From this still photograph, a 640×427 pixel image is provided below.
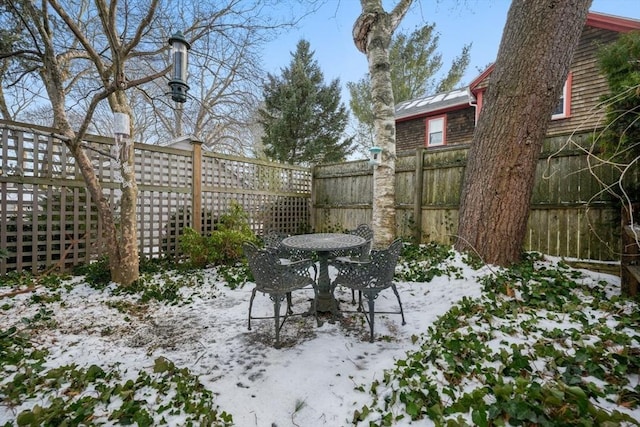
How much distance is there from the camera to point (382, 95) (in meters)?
4.54

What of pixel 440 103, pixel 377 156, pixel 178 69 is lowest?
pixel 377 156

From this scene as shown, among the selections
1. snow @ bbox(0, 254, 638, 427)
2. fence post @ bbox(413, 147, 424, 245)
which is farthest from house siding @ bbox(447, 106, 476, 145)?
snow @ bbox(0, 254, 638, 427)

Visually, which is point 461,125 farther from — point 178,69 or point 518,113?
point 178,69

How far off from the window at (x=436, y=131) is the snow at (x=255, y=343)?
24.3 ft

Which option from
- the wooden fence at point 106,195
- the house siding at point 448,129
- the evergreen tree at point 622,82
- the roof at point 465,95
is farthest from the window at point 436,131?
the evergreen tree at point 622,82

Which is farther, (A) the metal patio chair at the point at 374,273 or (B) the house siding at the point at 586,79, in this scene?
(B) the house siding at the point at 586,79

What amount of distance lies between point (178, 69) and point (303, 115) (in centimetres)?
884

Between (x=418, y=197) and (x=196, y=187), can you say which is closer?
(x=196, y=187)

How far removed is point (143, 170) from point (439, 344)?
4894mm

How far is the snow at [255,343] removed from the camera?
5.46 feet

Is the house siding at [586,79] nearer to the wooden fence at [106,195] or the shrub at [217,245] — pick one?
the wooden fence at [106,195]

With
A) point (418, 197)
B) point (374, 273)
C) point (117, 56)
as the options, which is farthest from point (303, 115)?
point (374, 273)

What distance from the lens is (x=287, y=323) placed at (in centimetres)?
277

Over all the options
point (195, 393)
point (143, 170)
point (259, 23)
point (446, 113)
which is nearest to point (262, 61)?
point (259, 23)
